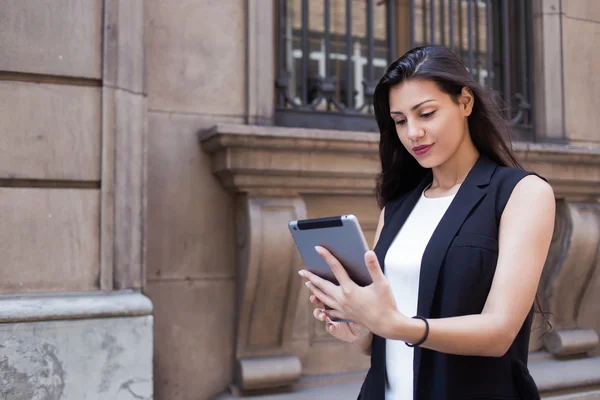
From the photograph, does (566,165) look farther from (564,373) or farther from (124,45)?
(124,45)

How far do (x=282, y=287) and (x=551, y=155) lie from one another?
2.36 metres

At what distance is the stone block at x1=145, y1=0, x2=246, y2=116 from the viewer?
4098 mm

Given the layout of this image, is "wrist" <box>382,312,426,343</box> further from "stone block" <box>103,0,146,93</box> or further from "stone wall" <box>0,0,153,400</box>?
"stone block" <box>103,0,146,93</box>

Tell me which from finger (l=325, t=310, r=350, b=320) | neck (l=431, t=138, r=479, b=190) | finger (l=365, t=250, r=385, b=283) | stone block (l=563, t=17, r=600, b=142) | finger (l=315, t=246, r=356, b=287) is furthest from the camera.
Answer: stone block (l=563, t=17, r=600, b=142)

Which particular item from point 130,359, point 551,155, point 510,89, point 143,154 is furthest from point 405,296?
point 510,89

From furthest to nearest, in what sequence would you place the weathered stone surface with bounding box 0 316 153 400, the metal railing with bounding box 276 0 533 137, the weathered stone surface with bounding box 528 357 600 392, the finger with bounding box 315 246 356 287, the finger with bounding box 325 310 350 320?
the weathered stone surface with bounding box 528 357 600 392 → the metal railing with bounding box 276 0 533 137 → the weathered stone surface with bounding box 0 316 153 400 → the finger with bounding box 325 310 350 320 → the finger with bounding box 315 246 356 287

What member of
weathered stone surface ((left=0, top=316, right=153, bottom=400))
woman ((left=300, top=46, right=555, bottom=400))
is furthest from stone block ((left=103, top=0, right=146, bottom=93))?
woman ((left=300, top=46, right=555, bottom=400))

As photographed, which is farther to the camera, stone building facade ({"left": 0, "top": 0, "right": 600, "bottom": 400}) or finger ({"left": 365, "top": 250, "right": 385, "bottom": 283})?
stone building facade ({"left": 0, "top": 0, "right": 600, "bottom": 400})

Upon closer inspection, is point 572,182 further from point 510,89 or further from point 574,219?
point 510,89

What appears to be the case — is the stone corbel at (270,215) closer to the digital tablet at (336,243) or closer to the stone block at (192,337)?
the stone block at (192,337)

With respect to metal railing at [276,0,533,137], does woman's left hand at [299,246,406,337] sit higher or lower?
lower

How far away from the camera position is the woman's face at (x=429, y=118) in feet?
6.46

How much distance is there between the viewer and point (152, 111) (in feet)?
13.3

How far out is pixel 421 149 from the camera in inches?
79.1
